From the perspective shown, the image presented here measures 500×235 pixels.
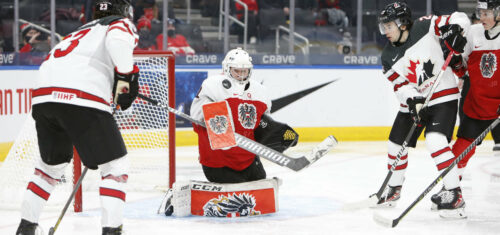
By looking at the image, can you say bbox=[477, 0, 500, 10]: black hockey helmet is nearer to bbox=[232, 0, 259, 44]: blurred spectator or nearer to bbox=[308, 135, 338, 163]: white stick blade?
bbox=[308, 135, 338, 163]: white stick blade

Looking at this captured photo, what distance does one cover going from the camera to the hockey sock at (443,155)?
12.6ft

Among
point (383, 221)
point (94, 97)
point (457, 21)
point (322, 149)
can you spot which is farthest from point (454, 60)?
point (94, 97)

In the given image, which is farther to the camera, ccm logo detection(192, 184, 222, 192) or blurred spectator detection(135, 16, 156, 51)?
blurred spectator detection(135, 16, 156, 51)

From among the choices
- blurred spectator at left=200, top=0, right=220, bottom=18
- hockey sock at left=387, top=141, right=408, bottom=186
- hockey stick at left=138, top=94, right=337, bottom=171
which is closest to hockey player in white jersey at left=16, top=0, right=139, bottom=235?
hockey stick at left=138, top=94, right=337, bottom=171

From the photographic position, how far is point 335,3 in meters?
7.91

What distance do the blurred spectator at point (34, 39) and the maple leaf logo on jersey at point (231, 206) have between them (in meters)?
3.26

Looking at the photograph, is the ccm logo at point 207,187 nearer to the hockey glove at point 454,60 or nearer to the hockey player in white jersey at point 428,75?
the hockey player in white jersey at point 428,75

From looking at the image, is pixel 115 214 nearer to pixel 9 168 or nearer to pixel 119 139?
pixel 119 139

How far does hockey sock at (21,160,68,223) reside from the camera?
3.14 m

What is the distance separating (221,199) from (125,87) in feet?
3.41

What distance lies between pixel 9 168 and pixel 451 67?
7.39 ft

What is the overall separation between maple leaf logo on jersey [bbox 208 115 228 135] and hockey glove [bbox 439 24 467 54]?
108 cm

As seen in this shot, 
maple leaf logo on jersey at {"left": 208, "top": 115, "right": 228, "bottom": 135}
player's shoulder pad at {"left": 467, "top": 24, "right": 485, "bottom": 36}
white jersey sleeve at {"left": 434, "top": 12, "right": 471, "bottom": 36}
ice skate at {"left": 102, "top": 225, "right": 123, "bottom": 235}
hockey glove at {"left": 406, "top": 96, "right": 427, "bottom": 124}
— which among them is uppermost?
white jersey sleeve at {"left": 434, "top": 12, "right": 471, "bottom": 36}

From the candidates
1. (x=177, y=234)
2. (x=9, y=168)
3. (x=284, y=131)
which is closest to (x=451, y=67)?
(x=284, y=131)
